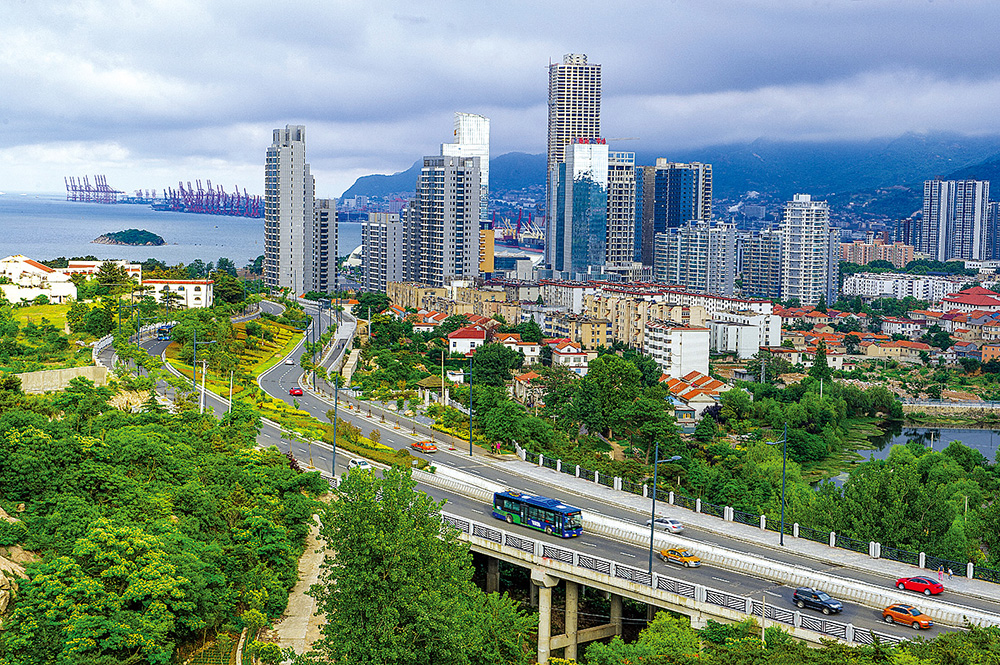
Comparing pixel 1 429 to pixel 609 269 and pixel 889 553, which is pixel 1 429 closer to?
pixel 889 553

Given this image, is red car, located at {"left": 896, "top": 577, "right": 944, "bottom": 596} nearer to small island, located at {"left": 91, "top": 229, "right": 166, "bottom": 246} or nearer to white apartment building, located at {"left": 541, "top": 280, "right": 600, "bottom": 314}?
white apartment building, located at {"left": 541, "top": 280, "right": 600, "bottom": 314}

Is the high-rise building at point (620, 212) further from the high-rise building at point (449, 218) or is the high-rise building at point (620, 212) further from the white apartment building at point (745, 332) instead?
the white apartment building at point (745, 332)

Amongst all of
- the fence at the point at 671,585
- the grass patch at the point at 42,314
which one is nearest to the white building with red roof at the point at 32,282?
the grass patch at the point at 42,314

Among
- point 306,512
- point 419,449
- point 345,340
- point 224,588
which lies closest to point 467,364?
point 345,340

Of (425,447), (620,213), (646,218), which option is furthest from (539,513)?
(646,218)

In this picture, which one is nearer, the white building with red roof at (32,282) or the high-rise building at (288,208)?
the white building with red roof at (32,282)

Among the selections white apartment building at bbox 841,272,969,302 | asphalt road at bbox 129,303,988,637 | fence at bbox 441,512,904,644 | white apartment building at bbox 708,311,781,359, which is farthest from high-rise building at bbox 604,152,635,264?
fence at bbox 441,512,904,644

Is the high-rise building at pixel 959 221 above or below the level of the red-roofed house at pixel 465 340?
above
